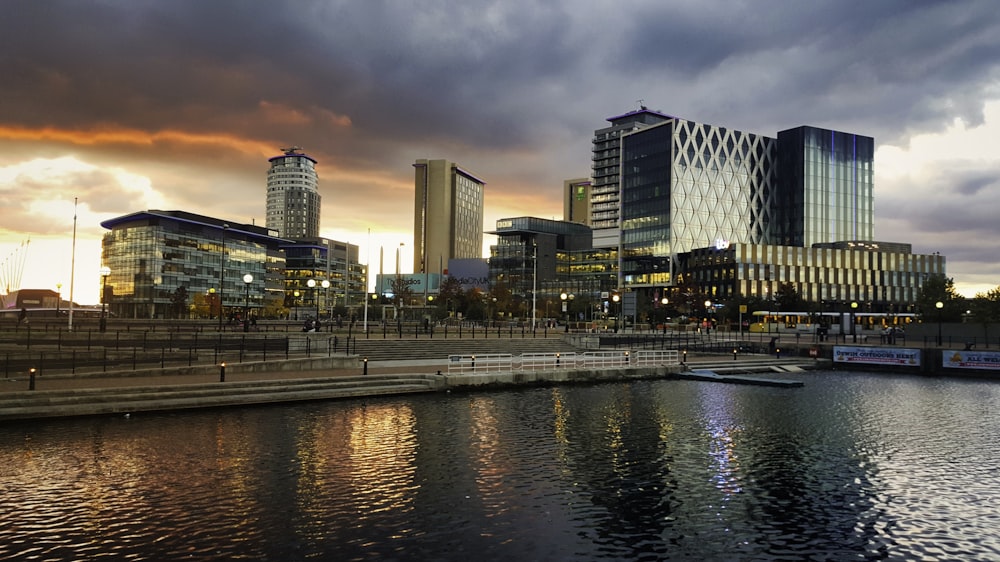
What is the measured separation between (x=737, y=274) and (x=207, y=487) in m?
155

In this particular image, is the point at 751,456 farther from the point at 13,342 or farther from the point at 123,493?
the point at 13,342

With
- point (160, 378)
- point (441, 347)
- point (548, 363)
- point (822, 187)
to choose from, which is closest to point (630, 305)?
point (548, 363)

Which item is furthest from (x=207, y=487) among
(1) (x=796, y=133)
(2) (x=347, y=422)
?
(1) (x=796, y=133)

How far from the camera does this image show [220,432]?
23.6m

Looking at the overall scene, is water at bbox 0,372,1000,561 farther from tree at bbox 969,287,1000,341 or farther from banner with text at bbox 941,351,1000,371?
tree at bbox 969,287,1000,341

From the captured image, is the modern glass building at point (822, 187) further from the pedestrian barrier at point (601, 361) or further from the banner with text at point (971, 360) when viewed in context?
the pedestrian barrier at point (601, 361)

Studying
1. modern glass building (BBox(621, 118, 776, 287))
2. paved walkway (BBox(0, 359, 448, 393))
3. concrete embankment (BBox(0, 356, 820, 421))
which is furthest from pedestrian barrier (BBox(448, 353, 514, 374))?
modern glass building (BBox(621, 118, 776, 287))

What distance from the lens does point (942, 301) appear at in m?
88.2

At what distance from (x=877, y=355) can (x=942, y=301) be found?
1539 inches

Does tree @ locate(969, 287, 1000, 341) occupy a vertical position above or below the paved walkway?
above

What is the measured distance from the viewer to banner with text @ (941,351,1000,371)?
5299cm

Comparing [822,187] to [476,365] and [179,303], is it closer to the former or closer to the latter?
[179,303]

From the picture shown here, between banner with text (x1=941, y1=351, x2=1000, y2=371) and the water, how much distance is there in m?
28.1

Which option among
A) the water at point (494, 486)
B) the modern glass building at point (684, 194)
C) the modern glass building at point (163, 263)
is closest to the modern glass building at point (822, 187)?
the modern glass building at point (684, 194)
